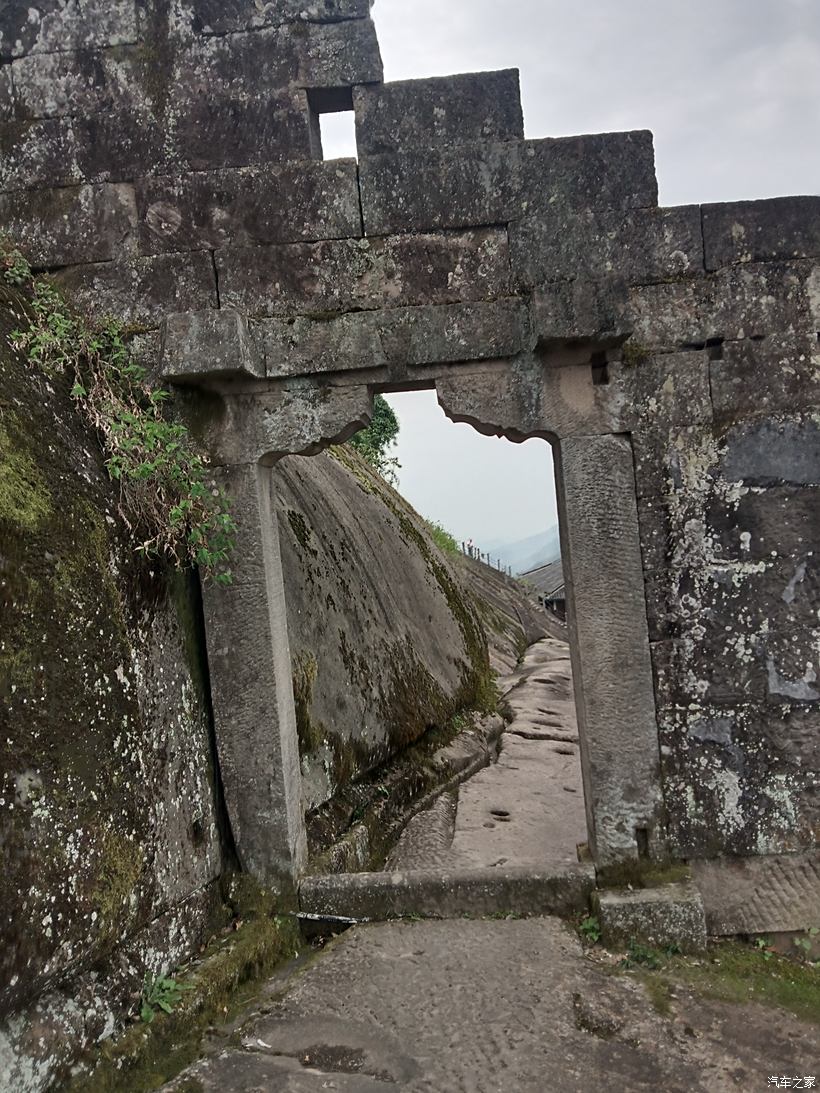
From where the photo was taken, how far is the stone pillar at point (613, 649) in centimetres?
404

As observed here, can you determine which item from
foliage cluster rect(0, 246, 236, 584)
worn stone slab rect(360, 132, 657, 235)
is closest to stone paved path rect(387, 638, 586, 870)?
foliage cluster rect(0, 246, 236, 584)

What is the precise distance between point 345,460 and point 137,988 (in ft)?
22.3

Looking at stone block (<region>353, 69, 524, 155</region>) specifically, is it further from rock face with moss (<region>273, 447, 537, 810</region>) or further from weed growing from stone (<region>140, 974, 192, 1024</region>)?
weed growing from stone (<region>140, 974, 192, 1024</region>)

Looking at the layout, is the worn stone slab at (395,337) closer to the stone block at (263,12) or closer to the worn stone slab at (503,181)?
the worn stone slab at (503,181)

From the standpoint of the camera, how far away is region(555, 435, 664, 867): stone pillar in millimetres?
4035

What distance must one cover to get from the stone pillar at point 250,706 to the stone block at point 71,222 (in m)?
1.39

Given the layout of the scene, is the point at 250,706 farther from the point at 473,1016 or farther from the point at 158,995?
the point at 473,1016

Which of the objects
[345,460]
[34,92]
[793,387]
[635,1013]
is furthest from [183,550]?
[345,460]

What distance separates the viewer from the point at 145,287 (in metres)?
4.14

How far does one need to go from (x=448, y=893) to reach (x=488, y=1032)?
3.29ft

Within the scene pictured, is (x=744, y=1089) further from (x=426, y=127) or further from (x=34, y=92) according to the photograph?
(x=34, y=92)

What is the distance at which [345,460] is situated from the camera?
370 inches

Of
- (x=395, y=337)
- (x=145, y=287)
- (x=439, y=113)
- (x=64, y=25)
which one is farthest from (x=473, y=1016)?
(x=64, y=25)

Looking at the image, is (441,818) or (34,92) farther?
(441,818)
